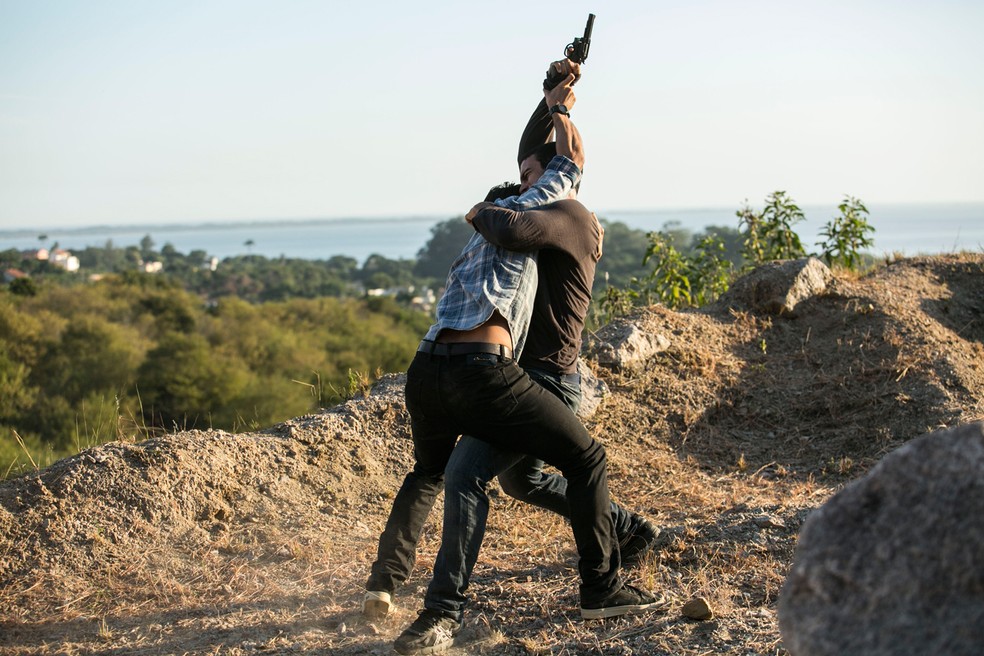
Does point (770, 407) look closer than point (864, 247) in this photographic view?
Yes

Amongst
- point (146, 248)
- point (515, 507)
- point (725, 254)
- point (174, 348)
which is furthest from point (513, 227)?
point (146, 248)

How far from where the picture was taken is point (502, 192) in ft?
12.8

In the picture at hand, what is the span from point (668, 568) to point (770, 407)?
2814 mm

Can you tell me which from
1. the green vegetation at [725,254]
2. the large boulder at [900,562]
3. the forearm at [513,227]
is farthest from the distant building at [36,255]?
the large boulder at [900,562]

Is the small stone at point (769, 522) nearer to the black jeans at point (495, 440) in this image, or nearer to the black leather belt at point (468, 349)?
the black jeans at point (495, 440)

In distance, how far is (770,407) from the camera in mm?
6879

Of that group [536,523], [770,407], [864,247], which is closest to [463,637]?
[536,523]

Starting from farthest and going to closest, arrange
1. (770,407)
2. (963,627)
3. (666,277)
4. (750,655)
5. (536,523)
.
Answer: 1. (666,277)
2. (770,407)
3. (536,523)
4. (750,655)
5. (963,627)

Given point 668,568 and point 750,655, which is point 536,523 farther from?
point 750,655

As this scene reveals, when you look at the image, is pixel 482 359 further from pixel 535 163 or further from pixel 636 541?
pixel 636 541

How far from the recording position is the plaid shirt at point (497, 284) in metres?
3.47

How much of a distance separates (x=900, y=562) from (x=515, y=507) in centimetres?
342

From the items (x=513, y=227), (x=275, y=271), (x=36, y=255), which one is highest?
(x=513, y=227)

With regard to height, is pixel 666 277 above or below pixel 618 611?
above
